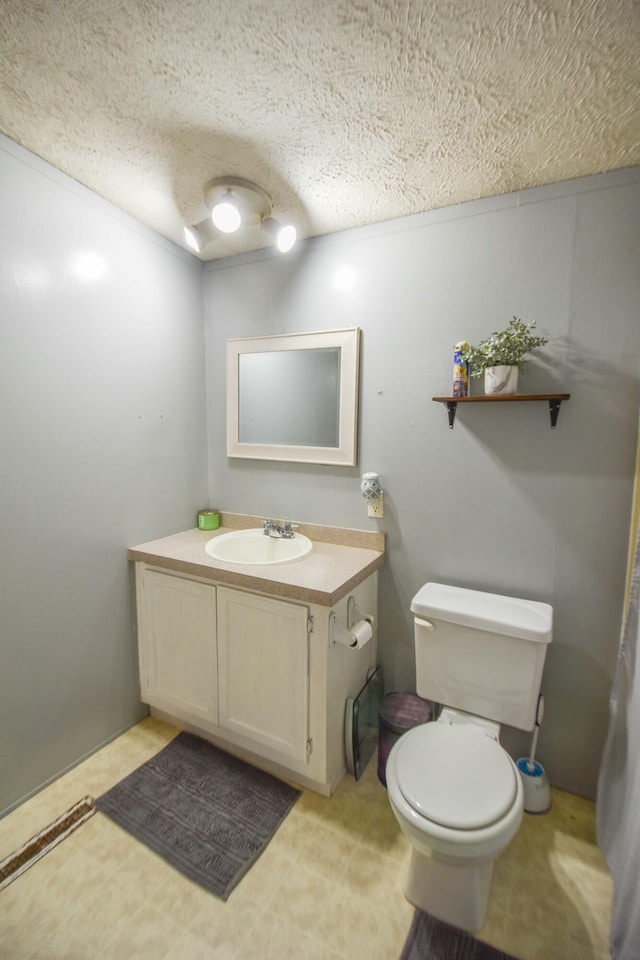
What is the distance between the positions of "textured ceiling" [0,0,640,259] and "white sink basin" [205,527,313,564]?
4.83 feet

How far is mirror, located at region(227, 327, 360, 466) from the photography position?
1809mm

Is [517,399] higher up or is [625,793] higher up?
[517,399]

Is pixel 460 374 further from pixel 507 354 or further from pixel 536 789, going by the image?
pixel 536 789

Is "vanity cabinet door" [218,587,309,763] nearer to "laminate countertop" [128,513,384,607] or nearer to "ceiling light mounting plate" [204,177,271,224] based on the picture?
"laminate countertop" [128,513,384,607]

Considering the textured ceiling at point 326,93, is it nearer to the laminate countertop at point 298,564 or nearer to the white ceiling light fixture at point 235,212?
the white ceiling light fixture at point 235,212

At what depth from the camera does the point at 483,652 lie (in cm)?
138

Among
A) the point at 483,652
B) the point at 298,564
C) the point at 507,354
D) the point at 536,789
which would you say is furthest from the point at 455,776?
the point at 507,354

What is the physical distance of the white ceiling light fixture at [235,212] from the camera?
1.45 metres

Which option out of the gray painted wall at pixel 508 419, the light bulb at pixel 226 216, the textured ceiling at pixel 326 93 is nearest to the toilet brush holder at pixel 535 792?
the gray painted wall at pixel 508 419

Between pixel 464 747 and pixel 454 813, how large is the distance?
245mm

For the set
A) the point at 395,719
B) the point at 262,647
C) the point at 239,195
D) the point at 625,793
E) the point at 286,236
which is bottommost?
the point at 395,719

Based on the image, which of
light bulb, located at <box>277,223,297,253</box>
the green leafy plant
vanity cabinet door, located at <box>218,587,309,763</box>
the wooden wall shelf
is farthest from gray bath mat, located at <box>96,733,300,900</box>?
light bulb, located at <box>277,223,297,253</box>

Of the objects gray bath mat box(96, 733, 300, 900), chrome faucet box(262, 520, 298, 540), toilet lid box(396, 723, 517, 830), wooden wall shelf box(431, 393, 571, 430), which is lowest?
gray bath mat box(96, 733, 300, 900)

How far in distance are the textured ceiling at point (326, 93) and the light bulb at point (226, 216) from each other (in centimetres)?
11
